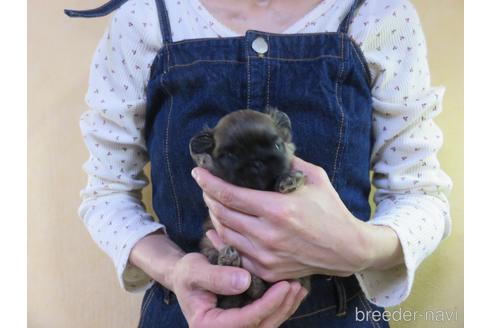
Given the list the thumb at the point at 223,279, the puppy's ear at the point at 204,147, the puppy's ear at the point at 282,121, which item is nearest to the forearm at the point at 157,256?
the thumb at the point at 223,279

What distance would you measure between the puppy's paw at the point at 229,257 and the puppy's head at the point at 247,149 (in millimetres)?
130

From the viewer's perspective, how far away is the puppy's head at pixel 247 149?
0.75 meters

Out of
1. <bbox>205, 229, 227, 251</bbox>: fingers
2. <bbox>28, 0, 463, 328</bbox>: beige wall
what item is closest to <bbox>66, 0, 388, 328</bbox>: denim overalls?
<bbox>205, 229, 227, 251</bbox>: fingers

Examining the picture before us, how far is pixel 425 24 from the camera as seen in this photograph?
4.41ft

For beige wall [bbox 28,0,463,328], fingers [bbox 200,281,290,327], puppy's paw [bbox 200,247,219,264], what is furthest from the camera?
beige wall [bbox 28,0,463,328]

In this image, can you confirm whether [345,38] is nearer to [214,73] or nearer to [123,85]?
[214,73]

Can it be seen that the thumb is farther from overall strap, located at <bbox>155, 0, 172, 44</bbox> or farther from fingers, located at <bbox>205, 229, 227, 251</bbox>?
Answer: overall strap, located at <bbox>155, 0, 172, 44</bbox>

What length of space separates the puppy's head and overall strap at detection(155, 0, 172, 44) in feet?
0.93

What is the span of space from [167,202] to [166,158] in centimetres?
10

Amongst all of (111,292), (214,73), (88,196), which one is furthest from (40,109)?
(214,73)

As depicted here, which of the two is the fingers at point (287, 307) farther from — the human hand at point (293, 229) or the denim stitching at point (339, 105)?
the denim stitching at point (339, 105)

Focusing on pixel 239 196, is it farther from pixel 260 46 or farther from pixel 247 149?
pixel 260 46

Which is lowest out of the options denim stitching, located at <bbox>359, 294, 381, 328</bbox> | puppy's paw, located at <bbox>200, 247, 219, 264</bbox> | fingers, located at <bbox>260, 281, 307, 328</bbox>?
denim stitching, located at <bbox>359, 294, 381, 328</bbox>

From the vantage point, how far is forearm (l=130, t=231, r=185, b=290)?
0.87m
